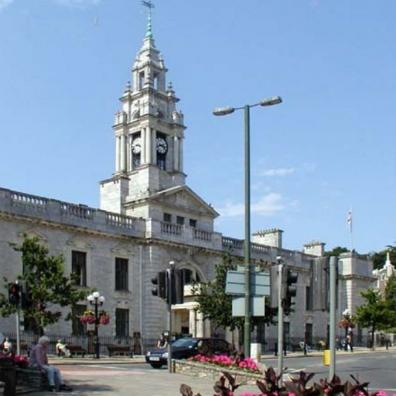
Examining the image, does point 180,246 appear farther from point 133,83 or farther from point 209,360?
point 209,360

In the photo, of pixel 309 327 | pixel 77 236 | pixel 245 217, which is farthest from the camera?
pixel 309 327

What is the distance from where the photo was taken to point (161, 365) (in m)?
29.5

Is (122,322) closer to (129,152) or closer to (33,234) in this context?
(33,234)

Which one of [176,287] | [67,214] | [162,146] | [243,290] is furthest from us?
[162,146]

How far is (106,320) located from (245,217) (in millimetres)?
23231

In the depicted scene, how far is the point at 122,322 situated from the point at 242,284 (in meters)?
29.1

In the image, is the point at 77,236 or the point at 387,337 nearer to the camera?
the point at 77,236

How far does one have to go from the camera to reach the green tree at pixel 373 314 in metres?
61.9

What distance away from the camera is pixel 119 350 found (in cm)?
4225

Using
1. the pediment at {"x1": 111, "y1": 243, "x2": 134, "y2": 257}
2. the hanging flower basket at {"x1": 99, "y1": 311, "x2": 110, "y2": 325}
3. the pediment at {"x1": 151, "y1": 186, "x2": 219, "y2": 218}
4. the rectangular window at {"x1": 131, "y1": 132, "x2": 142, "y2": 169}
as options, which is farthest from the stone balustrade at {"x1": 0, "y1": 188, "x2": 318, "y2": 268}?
the rectangular window at {"x1": 131, "y1": 132, "x2": 142, "y2": 169}

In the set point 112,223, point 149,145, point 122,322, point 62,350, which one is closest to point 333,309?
point 62,350

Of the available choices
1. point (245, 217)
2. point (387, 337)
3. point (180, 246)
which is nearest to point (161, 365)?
point (245, 217)

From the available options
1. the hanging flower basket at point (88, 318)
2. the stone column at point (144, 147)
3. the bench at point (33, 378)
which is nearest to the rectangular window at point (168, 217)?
the stone column at point (144, 147)

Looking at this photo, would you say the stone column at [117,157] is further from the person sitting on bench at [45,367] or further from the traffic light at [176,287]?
the person sitting on bench at [45,367]
